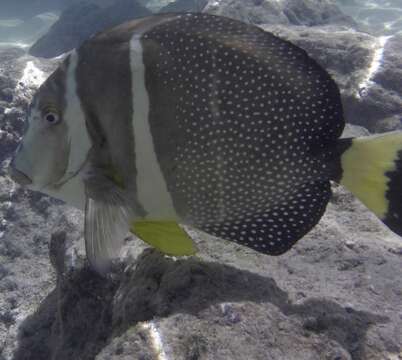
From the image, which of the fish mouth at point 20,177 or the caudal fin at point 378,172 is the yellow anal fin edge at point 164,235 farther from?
the caudal fin at point 378,172

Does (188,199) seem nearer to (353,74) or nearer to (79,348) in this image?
(79,348)

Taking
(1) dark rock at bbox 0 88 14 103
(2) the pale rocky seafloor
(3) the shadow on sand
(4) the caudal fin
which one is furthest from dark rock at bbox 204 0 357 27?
(4) the caudal fin

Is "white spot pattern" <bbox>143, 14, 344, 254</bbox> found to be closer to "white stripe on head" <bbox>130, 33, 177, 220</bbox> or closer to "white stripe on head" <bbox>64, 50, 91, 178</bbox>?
"white stripe on head" <bbox>130, 33, 177, 220</bbox>

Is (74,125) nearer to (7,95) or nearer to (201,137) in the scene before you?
(201,137)

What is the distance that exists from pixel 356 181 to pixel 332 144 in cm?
17

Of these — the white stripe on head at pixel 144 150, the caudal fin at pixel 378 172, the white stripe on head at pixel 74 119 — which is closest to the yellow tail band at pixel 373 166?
the caudal fin at pixel 378 172

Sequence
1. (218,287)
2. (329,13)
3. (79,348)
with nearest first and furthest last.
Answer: (218,287) < (79,348) < (329,13)

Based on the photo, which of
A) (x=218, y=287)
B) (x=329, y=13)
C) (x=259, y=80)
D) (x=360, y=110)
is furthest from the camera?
(x=329, y=13)

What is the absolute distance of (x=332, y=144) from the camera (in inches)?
64.4

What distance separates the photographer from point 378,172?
1615mm

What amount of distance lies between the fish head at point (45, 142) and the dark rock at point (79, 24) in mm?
12404

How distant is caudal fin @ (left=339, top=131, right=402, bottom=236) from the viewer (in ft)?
5.24

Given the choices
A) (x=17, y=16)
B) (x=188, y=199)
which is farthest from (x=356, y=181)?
(x=17, y=16)

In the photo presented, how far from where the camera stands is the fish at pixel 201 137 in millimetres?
1600
